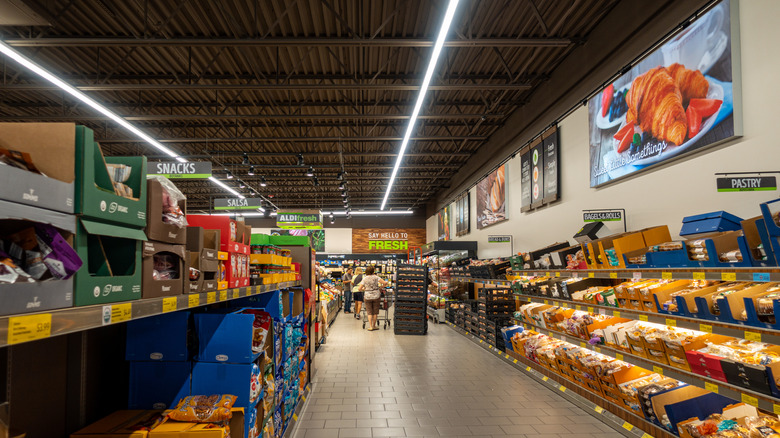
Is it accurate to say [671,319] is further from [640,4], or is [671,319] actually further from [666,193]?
[640,4]

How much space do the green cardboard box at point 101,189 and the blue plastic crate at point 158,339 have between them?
108 cm

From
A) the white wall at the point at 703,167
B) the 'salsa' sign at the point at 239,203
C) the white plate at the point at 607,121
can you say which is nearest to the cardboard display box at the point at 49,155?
the white wall at the point at 703,167

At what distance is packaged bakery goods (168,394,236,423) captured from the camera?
198 cm

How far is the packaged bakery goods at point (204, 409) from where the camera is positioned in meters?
1.98

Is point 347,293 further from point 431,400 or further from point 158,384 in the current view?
point 158,384

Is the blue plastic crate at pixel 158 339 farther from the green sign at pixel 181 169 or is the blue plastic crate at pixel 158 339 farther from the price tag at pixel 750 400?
the green sign at pixel 181 169

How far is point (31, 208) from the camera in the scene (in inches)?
37.9

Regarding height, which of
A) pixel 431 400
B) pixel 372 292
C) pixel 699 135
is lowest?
pixel 431 400

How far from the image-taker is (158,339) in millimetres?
2328


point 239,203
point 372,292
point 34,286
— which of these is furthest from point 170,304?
point 239,203

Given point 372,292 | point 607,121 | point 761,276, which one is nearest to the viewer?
point 761,276

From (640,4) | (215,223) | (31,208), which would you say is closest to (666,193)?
(640,4)

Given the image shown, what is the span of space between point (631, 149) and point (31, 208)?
236 inches

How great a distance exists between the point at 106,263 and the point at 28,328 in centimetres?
42
